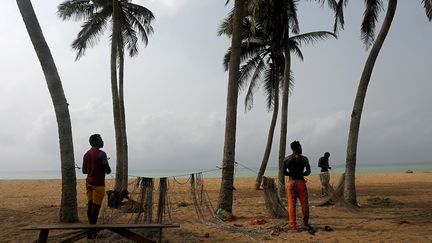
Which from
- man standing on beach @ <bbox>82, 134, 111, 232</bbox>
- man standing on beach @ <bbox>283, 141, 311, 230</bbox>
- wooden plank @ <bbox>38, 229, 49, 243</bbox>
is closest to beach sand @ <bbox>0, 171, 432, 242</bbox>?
man standing on beach @ <bbox>283, 141, 311, 230</bbox>

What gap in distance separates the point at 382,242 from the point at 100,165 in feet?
16.9

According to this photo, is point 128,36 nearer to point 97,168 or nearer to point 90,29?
point 90,29

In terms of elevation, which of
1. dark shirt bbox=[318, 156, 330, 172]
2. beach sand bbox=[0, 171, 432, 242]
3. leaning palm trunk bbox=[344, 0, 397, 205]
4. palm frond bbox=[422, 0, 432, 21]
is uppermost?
palm frond bbox=[422, 0, 432, 21]

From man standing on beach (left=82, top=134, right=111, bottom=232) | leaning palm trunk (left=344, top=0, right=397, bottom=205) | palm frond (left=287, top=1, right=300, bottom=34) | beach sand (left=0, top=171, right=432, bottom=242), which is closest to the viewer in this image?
man standing on beach (left=82, top=134, right=111, bottom=232)

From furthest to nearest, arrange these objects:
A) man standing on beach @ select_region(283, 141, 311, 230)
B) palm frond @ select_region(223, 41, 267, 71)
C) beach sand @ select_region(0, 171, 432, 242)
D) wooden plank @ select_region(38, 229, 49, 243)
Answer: palm frond @ select_region(223, 41, 267, 71) < man standing on beach @ select_region(283, 141, 311, 230) < beach sand @ select_region(0, 171, 432, 242) < wooden plank @ select_region(38, 229, 49, 243)

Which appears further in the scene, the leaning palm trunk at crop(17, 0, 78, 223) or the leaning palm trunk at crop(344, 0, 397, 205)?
the leaning palm trunk at crop(344, 0, 397, 205)

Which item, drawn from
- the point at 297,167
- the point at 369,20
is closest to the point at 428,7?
the point at 369,20

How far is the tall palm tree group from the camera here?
9500 mm

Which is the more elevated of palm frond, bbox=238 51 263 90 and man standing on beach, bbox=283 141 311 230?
palm frond, bbox=238 51 263 90

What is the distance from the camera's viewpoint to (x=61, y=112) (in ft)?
31.0

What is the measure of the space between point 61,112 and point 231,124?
4.20 metres

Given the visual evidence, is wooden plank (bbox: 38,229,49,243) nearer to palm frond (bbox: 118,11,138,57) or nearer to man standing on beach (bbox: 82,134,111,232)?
man standing on beach (bbox: 82,134,111,232)

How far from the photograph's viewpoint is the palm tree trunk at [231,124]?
10.9 meters

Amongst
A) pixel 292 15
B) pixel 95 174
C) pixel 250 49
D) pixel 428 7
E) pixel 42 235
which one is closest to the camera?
pixel 42 235
